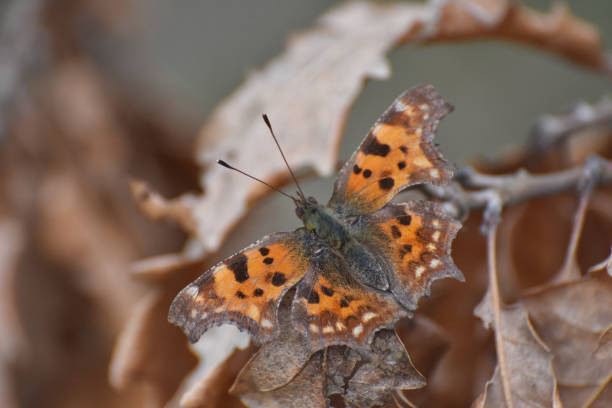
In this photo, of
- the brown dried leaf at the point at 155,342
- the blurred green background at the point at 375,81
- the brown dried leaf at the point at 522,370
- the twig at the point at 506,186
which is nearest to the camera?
the brown dried leaf at the point at 522,370

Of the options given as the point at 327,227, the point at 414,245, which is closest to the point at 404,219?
the point at 414,245

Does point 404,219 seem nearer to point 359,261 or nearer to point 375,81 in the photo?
point 359,261

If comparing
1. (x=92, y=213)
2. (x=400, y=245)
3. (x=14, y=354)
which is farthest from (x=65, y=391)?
(x=400, y=245)

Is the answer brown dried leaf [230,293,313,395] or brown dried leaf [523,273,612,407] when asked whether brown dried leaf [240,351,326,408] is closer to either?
brown dried leaf [230,293,313,395]

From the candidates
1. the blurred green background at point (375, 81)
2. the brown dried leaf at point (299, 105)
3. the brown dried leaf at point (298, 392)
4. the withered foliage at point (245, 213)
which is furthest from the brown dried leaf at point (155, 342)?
the blurred green background at point (375, 81)

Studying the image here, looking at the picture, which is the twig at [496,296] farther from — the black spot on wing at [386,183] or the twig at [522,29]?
the twig at [522,29]

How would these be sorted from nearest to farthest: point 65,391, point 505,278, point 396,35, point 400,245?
point 400,245 → point 505,278 → point 396,35 → point 65,391

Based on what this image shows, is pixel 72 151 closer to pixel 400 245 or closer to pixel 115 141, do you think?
pixel 115 141
